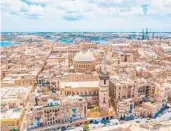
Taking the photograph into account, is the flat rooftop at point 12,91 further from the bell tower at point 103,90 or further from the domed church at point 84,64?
the bell tower at point 103,90

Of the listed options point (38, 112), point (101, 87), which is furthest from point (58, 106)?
point (101, 87)

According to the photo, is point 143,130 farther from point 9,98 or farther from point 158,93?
point 9,98

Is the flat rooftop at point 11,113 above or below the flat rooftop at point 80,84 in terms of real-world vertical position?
below

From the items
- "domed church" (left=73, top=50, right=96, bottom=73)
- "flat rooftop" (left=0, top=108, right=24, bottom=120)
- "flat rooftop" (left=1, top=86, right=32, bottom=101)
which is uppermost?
"domed church" (left=73, top=50, right=96, bottom=73)

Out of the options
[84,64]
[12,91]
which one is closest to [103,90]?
[12,91]

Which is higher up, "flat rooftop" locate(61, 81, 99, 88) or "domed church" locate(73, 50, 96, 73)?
"domed church" locate(73, 50, 96, 73)

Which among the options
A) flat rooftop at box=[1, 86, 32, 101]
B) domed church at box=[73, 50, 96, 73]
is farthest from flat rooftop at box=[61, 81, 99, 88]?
domed church at box=[73, 50, 96, 73]

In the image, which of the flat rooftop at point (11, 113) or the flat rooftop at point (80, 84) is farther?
the flat rooftop at point (80, 84)

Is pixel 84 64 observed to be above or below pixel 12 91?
above

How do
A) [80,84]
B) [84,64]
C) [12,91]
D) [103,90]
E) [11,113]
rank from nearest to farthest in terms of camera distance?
[11,113], [103,90], [80,84], [12,91], [84,64]

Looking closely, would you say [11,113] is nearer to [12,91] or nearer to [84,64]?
[12,91]

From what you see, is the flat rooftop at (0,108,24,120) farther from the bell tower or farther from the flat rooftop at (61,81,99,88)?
the bell tower

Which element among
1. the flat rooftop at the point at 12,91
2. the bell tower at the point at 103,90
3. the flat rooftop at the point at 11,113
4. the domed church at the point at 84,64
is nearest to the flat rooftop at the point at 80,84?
the bell tower at the point at 103,90
